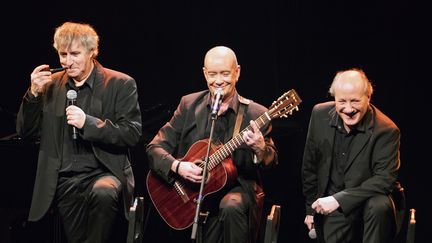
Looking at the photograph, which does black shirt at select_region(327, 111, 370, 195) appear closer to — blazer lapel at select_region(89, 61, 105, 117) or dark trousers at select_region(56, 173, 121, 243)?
dark trousers at select_region(56, 173, 121, 243)

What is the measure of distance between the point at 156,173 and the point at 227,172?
0.62 meters

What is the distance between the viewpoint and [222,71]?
18.3 ft

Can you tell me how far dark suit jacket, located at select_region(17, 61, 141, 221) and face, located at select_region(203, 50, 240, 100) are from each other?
1.93 ft

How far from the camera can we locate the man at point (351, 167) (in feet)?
16.9

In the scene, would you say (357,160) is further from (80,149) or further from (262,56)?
(262,56)

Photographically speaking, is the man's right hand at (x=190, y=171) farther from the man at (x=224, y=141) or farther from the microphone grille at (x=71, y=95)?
the microphone grille at (x=71, y=95)

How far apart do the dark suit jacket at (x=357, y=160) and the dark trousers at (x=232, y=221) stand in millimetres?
535

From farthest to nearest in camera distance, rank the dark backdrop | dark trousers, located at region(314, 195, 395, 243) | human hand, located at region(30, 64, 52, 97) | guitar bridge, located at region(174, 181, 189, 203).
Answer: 1. the dark backdrop
2. guitar bridge, located at region(174, 181, 189, 203)
3. human hand, located at region(30, 64, 52, 97)
4. dark trousers, located at region(314, 195, 395, 243)

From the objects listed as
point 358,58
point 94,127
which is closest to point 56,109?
point 94,127

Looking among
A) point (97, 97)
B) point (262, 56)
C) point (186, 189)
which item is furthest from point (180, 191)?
point (262, 56)

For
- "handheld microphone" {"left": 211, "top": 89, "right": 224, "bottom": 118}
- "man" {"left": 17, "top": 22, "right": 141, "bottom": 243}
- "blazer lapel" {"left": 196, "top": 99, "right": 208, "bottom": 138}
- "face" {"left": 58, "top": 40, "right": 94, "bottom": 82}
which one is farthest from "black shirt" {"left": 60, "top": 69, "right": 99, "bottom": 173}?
"handheld microphone" {"left": 211, "top": 89, "right": 224, "bottom": 118}

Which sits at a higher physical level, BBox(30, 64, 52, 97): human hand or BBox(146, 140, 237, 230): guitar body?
BBox(30, 64, 52, 97): human hand

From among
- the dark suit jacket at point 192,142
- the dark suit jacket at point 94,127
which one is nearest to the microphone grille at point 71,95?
the dark suit jacket at point 94,127

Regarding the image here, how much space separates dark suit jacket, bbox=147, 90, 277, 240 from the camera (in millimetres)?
5453
